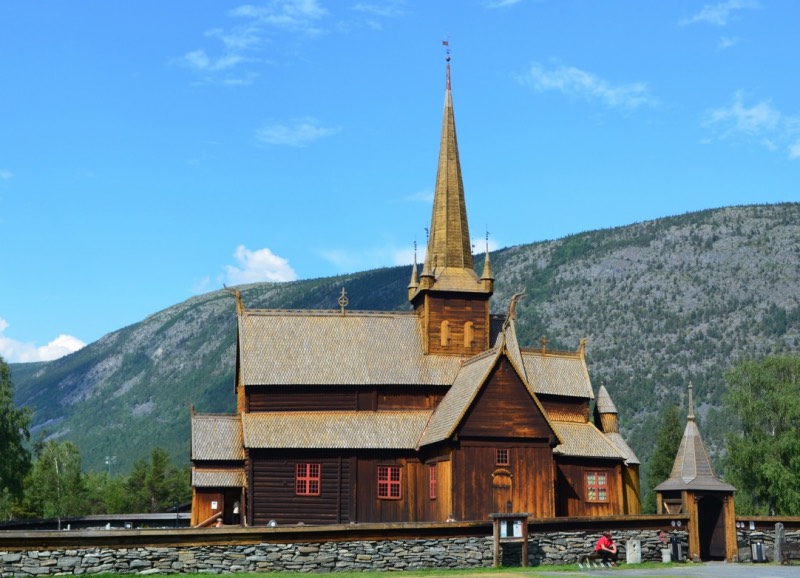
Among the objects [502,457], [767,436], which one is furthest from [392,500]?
[767,436]

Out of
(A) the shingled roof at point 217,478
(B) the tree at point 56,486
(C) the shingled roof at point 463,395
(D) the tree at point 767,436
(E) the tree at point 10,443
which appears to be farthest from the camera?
(B) the tree at point 56,486

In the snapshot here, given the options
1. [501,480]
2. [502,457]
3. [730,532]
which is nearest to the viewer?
[730,532]

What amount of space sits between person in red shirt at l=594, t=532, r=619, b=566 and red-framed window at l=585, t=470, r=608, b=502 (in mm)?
14293

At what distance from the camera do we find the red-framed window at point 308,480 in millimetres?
49875

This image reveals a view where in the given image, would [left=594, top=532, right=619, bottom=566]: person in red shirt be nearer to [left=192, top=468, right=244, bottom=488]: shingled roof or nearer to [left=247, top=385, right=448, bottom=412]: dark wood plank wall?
[left=247, top=385, right=448, bottom=412]: dark wood plank wall

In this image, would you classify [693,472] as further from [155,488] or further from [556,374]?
[155,488]

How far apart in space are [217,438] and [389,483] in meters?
8.59

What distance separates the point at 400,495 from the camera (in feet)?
165

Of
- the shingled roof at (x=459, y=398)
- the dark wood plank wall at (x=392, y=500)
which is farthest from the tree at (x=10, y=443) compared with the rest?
the shingled roof at (x=459, y=398)

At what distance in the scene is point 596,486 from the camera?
54188mm

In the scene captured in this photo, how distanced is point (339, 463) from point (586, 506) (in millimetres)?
12330

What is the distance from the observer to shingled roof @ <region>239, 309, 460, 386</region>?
52.0m

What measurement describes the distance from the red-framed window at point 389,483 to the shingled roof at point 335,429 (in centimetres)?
121

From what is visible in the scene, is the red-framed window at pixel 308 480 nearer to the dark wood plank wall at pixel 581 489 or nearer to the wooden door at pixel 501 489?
the wooden door at pixel 501 489
